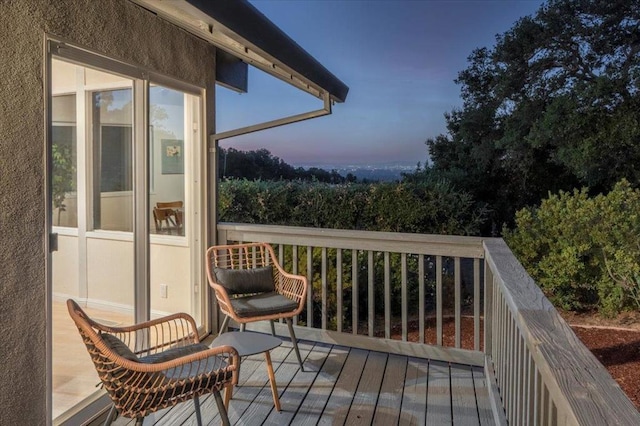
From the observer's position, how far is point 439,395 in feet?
9.34

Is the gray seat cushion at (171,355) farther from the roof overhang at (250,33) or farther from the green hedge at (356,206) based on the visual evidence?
the green hedge at (356,206)

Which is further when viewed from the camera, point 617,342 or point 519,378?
point 617,342

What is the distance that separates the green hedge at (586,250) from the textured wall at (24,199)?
4152 millimetres

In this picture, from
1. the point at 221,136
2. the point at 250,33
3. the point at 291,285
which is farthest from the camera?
the point at 221,136

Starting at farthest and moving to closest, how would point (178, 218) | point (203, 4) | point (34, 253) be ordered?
1. point (178, 218)
2. point (34, 253)
3. point (203, 4)

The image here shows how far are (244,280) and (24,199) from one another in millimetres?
1612

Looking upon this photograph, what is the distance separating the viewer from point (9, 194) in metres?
1.97

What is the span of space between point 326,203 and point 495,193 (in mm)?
3766

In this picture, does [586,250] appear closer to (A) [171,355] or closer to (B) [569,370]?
(B) [569,370]

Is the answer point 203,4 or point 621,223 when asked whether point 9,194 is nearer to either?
point 203,4

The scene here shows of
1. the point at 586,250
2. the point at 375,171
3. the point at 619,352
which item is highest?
the point at 375,171

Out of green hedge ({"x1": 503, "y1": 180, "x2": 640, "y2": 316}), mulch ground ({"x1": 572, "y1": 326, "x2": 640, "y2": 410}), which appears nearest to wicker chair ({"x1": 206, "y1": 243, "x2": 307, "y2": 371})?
mulch ground ({"x1": 572, "y1": 326, "x2": 640, "y2": 410})

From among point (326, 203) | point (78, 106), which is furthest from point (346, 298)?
point (78, 106)

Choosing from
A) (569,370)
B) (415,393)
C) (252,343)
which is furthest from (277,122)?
(569,370)
